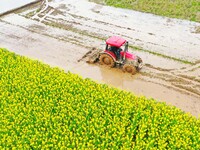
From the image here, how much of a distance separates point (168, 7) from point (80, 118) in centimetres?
1617

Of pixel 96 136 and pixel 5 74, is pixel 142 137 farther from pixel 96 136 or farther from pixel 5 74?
pixel 5 74

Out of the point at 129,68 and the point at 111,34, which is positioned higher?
the point at 111,34

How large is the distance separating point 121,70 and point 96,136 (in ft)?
22.6

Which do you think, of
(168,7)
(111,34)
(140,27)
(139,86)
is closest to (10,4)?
(111,34)

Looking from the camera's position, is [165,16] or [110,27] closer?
[110,27]

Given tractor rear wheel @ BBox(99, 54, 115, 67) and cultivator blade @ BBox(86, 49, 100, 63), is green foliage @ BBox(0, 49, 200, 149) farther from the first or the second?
cultivator blade @ BBox(86, 49, 100, 63)

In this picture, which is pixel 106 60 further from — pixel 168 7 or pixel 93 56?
pixel 168 7

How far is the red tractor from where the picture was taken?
55.9ft

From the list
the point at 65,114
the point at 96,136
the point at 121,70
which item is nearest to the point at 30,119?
the point at 65,114

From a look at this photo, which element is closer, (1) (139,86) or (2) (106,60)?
(1) (139,86)

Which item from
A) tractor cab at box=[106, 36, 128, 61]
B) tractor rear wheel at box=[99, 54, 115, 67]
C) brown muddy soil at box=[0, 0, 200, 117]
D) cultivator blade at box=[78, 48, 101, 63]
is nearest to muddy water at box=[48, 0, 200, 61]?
brown muddy soil at box=[0, 0, 200, 117]

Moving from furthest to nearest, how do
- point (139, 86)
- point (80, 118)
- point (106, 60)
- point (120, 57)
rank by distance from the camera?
point (106, 60) → point (120, 57) → point (139, 86) → point (80, 118)

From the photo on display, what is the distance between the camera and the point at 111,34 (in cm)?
2153

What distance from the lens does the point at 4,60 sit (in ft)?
52.3
